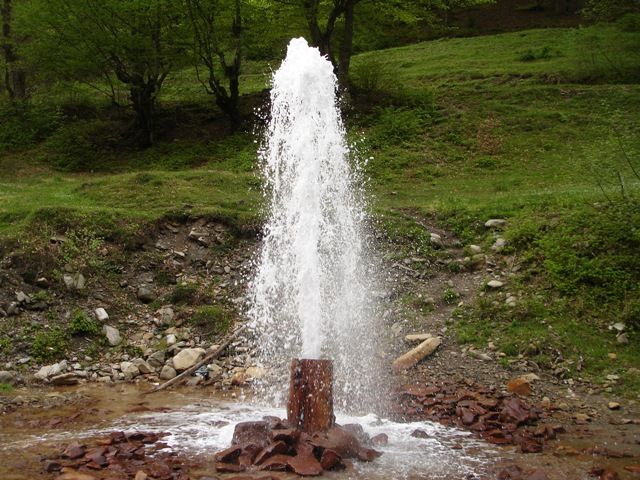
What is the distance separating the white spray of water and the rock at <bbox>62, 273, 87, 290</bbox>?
127 inches

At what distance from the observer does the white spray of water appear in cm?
918

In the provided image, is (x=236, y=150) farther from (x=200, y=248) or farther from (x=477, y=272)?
(x=477, y=272)

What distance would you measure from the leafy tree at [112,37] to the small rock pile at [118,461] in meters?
17.0

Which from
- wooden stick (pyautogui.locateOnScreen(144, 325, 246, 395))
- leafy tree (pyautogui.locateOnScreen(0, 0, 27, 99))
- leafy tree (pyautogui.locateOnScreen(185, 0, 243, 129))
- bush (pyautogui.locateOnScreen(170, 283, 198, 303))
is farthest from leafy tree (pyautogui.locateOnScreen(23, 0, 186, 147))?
wooden stick (pyautogui.locateOnScreen(144, 325, 246, 395))

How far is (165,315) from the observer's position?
11742 millimetres

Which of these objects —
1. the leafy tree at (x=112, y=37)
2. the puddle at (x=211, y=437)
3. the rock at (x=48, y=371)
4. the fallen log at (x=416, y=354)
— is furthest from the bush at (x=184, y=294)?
the leafy tree at (x=112, y=37)

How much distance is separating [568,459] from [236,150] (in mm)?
16284

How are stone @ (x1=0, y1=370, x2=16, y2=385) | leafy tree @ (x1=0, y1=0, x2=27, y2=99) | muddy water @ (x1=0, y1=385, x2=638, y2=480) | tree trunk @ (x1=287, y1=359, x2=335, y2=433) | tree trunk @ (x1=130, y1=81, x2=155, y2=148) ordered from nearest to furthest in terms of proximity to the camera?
muddy water @ (x1=0, y1=385, x2=638, y2=480), tree trunk @ (x1=287, y1=359, x2=335, y2=433), stone @ (x1=0, y1=370, x2=16, y2=385), tree trunk @ (x1=130, y1=81, x2=155, y2=148), leafy tree @ (x1=0, y1=0, x2=27, y2=99)

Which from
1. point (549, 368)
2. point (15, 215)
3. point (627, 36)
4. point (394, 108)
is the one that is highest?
point (627, 36)

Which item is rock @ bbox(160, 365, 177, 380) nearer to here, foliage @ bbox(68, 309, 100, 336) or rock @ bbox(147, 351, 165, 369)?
rock @ bbox(147, 351, 165, 369)

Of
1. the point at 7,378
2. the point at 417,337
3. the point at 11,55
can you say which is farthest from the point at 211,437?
the point at 11,55

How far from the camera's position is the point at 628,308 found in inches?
402

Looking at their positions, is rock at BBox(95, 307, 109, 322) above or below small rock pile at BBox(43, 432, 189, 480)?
above

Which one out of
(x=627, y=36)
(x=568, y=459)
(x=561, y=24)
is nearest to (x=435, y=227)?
(x=568, y=459)
